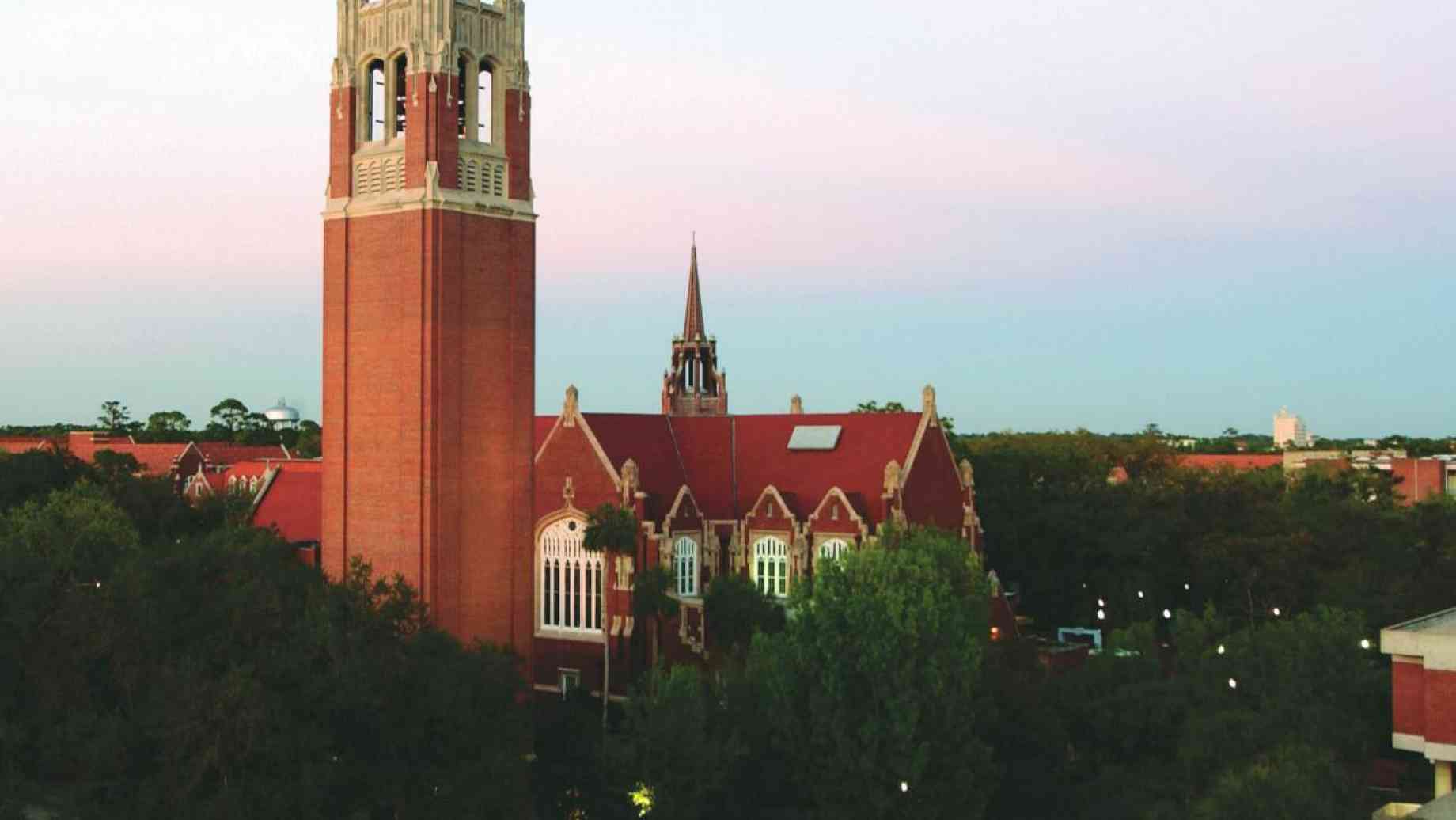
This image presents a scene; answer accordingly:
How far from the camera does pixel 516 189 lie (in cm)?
4597

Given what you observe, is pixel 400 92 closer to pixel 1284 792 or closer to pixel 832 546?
pixel 832 546

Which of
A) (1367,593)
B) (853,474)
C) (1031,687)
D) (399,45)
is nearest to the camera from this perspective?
(1031,687)

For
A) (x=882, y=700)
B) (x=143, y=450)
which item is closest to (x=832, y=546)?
(x=882, y=700)

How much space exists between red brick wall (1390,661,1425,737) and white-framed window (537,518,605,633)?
93.1ft

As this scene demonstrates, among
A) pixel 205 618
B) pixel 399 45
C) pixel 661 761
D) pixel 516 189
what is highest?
pixel 399 45

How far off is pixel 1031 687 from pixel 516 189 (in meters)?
22.7

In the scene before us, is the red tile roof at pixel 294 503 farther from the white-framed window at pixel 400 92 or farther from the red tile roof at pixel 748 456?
the white-framed window at pixel 400 92

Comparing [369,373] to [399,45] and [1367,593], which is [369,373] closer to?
[399,45]

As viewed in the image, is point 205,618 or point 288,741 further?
point 205,618

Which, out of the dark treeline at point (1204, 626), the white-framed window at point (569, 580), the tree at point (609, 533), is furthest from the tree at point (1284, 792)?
the white-framed window at point (569, 580)

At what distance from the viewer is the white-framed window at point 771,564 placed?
2183 inches

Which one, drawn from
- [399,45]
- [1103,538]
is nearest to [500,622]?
[399,45]

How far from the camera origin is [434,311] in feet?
143

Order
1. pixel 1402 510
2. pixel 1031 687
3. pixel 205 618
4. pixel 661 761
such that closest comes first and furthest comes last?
1. pixel 205 618
2. pixel 661 761
3. pixel 1031 687
4. pixel 1402 510
